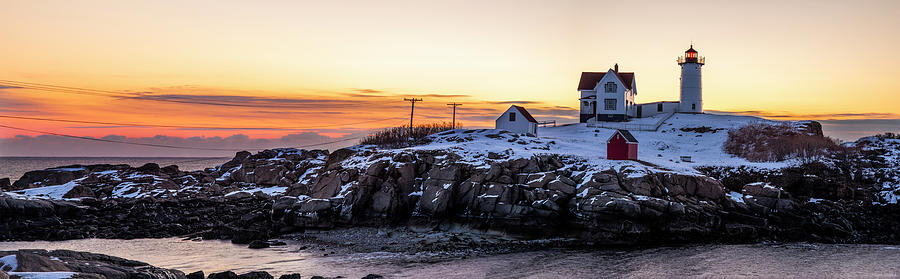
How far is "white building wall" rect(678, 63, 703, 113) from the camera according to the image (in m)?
83.4

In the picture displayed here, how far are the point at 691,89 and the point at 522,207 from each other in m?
53.2

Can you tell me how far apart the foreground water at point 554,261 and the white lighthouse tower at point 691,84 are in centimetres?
5128

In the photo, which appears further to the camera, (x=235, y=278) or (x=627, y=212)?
(x=627, y=212)

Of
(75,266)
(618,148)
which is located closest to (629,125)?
(618,148)

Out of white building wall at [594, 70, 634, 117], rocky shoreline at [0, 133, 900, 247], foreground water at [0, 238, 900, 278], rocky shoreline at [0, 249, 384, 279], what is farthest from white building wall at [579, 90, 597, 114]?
rocky shoreline at [0, 249, 384, 279]

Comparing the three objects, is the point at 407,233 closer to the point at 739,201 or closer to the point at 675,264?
the point at 675,264

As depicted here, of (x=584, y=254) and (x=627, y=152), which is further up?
(x=627, y=152)

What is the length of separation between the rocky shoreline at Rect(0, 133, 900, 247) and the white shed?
2090 centimetres

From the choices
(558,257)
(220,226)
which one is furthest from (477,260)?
(220,226)

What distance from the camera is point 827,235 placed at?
3609 cm

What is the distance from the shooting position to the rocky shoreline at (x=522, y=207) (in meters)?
37.0

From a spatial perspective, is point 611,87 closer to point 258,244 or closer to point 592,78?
point 592,78

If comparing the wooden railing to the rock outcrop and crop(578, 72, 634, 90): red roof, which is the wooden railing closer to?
crop(578, 72, 634, 90): red roof

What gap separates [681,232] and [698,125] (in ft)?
134
